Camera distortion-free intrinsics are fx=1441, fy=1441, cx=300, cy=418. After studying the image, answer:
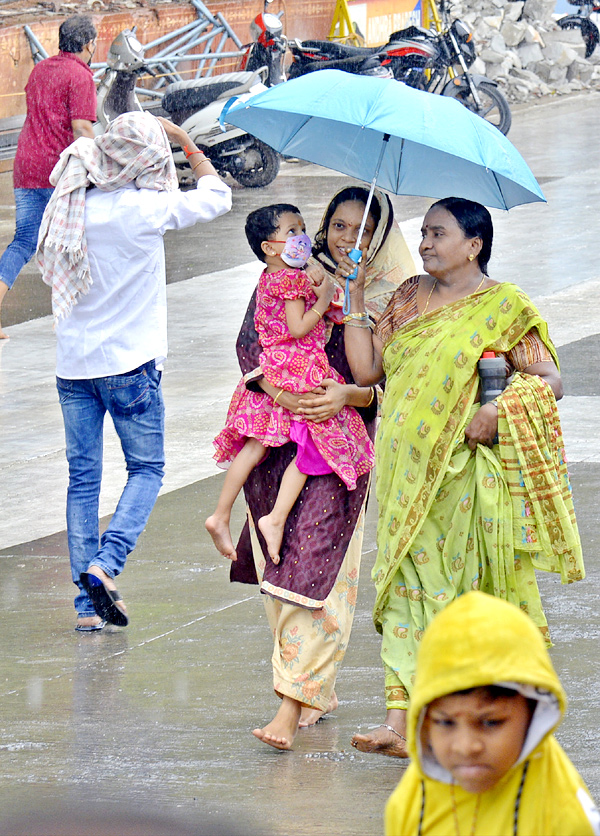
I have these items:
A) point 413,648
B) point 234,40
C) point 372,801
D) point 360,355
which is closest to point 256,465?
point 360,355

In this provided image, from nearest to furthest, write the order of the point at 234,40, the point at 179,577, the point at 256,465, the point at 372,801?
the point at 372,801 → the point at 256,465 → the point at 179,577 → the point at 234,40

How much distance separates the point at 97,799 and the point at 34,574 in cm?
209

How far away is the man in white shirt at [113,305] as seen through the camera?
480cm

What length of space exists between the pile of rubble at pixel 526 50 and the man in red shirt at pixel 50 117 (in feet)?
51.0

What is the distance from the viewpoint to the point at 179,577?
560 cm

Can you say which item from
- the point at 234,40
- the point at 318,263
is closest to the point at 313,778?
the point at 318,263

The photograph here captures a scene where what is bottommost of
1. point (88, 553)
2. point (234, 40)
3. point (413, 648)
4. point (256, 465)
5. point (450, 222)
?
point (234, 40)

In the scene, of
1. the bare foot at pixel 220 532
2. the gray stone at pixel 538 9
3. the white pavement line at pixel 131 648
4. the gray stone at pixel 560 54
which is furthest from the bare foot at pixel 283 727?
the gray stone at pixel 538 9

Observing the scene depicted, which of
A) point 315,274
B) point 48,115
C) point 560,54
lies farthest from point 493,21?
point 315,274

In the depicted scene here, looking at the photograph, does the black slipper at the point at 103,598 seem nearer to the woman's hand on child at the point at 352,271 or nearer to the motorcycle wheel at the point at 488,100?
the woman's hand on child at the point at 352,271

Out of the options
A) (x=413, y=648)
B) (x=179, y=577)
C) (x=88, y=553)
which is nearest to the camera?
(x=413, y=648)

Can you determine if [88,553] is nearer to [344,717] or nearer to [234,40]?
[344,717]

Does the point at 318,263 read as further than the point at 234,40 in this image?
No

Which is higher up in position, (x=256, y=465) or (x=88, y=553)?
(x=256, y=465)
